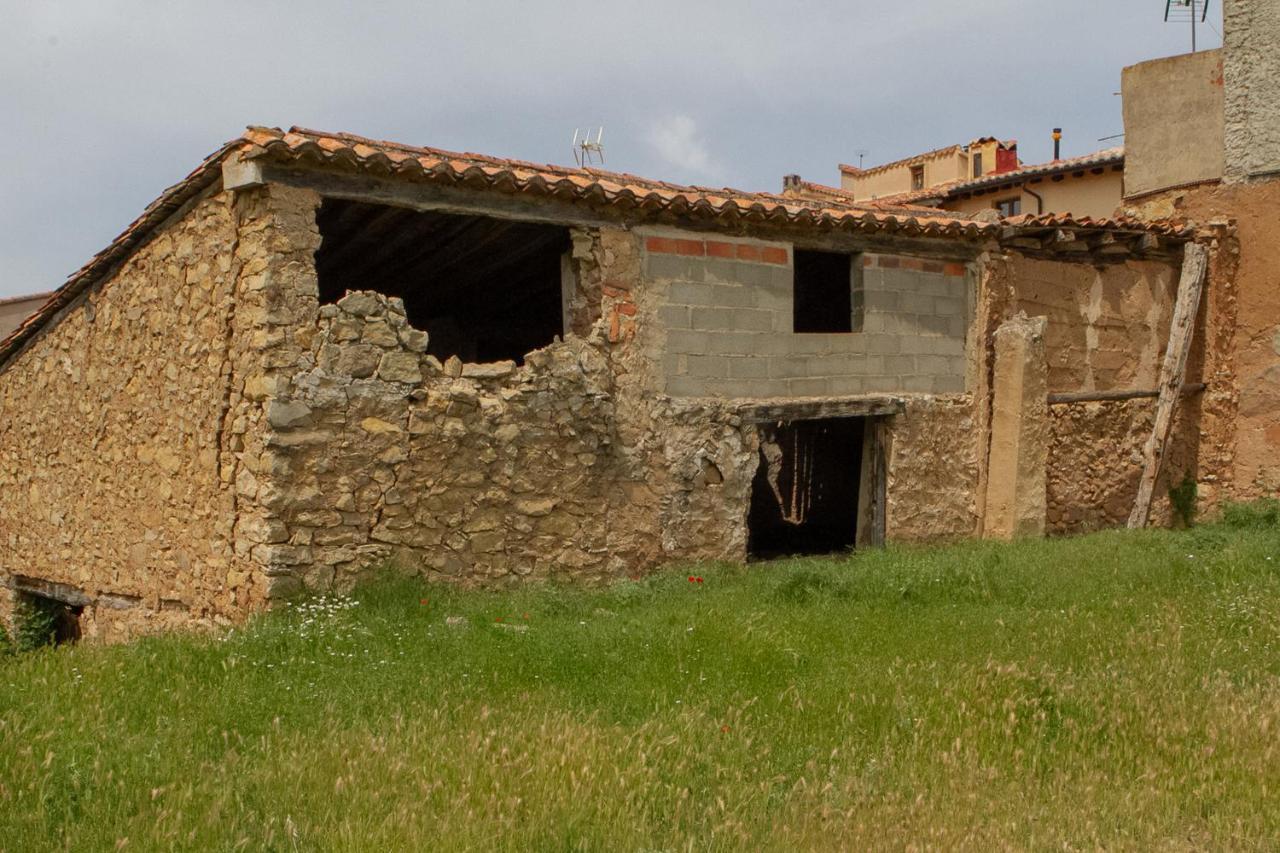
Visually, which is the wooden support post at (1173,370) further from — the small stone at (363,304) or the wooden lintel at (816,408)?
the small stone at (363,304)

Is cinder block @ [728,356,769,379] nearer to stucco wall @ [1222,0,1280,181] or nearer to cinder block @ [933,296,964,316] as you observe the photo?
cinder block @ [933,296,964,316]

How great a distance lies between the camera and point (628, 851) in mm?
3824

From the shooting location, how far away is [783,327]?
983 cm

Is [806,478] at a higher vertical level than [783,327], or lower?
lower

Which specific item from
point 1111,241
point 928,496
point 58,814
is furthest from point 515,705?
point 1111,241

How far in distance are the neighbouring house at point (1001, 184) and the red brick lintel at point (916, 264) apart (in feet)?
29.2

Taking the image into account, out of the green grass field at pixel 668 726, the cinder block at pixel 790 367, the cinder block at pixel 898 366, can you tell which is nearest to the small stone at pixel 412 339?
the green grass field at pixel 668 726

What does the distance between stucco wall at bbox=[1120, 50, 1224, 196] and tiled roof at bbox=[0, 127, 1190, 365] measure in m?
1.47

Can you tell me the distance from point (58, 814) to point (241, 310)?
4.23m

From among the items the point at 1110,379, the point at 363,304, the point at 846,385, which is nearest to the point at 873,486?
the point at 846,385

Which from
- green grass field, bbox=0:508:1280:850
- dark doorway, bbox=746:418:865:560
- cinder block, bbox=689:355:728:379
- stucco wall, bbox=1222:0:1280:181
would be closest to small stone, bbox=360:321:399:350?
green grass field, bbox=0:508:1280:850

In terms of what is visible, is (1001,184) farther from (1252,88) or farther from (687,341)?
(687,341)

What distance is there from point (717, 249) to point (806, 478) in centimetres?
558

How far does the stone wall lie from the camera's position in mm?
7801
